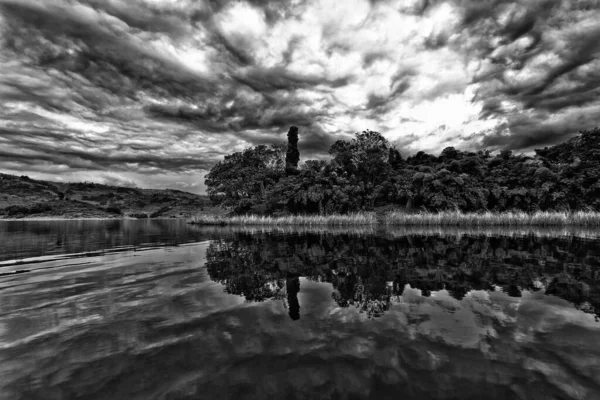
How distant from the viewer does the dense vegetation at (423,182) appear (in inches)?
1740

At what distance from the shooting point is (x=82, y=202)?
142 meters

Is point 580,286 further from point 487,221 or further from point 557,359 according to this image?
point 487,221

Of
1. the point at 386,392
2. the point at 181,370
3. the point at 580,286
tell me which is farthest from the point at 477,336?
the point at 580,286

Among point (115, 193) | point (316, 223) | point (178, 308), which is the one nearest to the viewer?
point (178, 308)

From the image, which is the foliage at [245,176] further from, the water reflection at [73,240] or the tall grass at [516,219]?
the tall grass at [516,219]

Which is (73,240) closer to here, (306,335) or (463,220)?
(306,335)

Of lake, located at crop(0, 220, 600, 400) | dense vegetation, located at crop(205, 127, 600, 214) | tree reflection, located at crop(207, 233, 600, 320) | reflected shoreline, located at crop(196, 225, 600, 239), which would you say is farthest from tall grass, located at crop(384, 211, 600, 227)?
lake, located at crop(0, 220, 600, 400)

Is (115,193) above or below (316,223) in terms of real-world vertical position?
above

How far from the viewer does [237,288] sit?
8.18m

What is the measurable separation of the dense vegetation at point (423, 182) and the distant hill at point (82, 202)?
32.4m

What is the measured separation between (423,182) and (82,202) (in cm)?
15941

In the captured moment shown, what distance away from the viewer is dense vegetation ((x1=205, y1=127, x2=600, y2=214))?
145 feet

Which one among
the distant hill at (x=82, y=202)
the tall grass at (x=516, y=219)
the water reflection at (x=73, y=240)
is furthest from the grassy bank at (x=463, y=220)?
the distant hill at (x=82, y=202)

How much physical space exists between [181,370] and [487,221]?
129 ft
